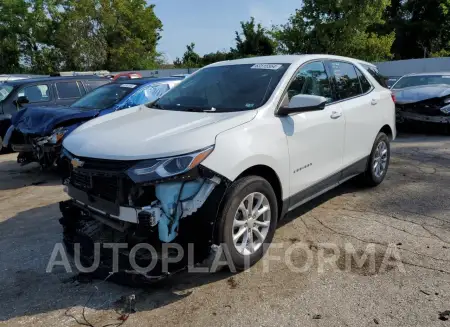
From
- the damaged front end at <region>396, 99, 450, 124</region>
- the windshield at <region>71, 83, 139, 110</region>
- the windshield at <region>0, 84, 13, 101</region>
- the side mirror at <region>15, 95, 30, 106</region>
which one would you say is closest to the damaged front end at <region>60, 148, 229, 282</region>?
the windshield at <region>71, 83, 139, 110</region>

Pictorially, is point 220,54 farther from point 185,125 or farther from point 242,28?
point 185,125

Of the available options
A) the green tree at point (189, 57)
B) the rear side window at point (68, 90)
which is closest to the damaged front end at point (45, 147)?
the rear side window at point (68, 90)

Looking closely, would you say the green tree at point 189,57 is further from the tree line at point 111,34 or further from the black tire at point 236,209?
the black tire at point 236,209

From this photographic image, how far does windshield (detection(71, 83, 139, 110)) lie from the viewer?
719 cm

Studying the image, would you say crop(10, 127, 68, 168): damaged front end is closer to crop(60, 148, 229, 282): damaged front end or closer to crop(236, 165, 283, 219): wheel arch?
crop(60, 148, 229, 282): damaged front end

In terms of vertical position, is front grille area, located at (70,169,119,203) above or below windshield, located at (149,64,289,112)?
below

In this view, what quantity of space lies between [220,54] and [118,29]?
12.4 m

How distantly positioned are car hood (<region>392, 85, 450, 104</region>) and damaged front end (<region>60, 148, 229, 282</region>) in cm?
830

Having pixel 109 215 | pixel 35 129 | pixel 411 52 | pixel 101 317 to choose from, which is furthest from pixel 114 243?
pixel 411 52

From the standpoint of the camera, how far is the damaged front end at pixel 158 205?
9.76 ft

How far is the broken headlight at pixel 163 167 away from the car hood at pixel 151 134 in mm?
41

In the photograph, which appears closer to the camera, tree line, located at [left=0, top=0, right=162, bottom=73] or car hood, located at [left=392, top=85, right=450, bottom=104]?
car hood, located at [left=392, top=85, right=450, bottom=104]

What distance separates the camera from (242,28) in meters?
38.2

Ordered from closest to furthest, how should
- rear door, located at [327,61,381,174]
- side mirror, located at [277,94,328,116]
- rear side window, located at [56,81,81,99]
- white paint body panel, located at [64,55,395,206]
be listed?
1. white paint body panel, located at [64,55,395,206]
2. side mirror, located at [277,94,328,116]
3. rear door, located at [327,61,381,174]
4. rear side window, located at [56,81,81,99]
